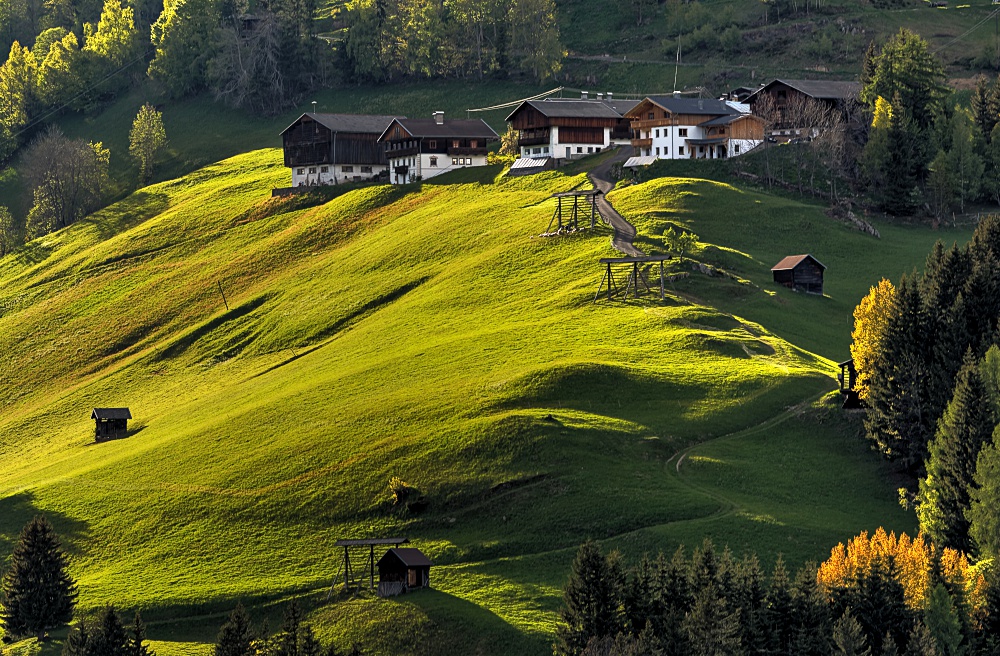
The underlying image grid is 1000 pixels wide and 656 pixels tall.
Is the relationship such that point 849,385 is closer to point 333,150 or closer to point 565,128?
point 565,128

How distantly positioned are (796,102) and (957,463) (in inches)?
3539

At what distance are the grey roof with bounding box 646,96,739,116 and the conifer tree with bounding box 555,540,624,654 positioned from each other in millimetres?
99659

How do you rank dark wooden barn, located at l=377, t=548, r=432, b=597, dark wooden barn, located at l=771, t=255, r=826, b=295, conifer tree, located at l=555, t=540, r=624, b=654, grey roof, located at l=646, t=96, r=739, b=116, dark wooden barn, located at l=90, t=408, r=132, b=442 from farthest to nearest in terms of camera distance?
grey roof, located at l=646, t=96, r=739, b=116 < dark wooden barn, located at l=771, t=255, r=826, b=295 < dark wooden barn, located at l=90, t=408, r=132, b=442 < dark wooden barn, located at l=377, t=548, r=432, b=597 < conifer tree, located at l=555, t=540, r=624, b=654

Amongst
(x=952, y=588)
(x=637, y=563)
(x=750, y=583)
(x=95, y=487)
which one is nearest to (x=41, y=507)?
(x=95, y=487)

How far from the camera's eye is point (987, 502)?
266 feet

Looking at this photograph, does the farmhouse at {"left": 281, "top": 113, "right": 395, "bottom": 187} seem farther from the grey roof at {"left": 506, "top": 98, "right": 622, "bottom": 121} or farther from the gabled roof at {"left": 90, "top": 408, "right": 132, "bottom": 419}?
the gabled roof at {"left": 90, "top": 408, "right": 132, "bottom": 419}

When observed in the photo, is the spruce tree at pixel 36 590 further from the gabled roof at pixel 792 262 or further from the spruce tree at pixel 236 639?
the gabled roof at pixel 792 262

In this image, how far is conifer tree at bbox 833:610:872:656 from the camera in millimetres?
67312

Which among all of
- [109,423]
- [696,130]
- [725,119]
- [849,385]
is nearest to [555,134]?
[696,130]

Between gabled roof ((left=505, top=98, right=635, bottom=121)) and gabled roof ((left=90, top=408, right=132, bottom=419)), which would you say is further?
gabled roof ((left=505, top=98, right=635, bottom=121))

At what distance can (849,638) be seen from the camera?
67.7 meters

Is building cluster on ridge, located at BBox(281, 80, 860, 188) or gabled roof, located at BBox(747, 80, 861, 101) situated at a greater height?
gabled roof, located at BBox(747, 80, 861, 101)

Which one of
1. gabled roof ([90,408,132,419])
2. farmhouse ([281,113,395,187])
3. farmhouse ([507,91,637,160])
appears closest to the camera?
gabled roof ([90,408,132,419])

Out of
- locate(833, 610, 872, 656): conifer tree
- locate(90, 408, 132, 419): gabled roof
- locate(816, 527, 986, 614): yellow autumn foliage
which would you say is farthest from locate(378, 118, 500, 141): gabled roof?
locate(833, 610, 872, 656): conifer tree
